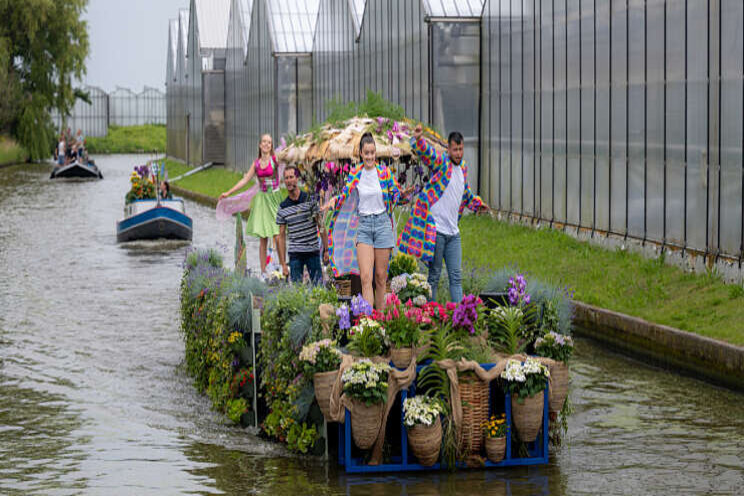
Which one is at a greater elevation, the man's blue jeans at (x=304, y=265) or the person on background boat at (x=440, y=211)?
the person on background boat at (x=440, y=211)

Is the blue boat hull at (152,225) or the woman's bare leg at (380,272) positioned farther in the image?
the blue boat hull at (152,225)

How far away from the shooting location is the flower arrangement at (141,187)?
102 ft

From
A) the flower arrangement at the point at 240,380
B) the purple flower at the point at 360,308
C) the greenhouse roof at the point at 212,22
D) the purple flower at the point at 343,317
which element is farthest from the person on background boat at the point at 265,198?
the greenhouse roof at the point at 212,22

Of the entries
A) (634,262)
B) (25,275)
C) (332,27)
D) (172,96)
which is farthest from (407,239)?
(172,96)

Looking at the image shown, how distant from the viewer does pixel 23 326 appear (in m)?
17.2

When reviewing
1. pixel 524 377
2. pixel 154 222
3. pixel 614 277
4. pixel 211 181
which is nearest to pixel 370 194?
pixel 524 377

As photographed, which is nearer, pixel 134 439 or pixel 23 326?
pixel 134 439

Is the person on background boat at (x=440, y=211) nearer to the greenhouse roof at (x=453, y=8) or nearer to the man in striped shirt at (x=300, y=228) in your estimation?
the man in striped shirt at (x=300, y=228)

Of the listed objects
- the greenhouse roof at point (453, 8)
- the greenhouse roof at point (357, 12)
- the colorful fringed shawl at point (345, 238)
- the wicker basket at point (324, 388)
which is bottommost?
the wicker basket at point (324, 388)

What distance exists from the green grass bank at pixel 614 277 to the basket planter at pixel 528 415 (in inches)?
122

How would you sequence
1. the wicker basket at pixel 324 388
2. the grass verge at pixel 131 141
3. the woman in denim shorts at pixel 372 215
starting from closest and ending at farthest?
1. the wicker basket at pixel 324 388
2. the woman in denim shorts at pixel 372 215
3. the grass verge at pixel 131 141

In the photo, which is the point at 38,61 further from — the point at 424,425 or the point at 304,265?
the point at 424,425

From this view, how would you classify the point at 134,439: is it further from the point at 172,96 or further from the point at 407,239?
the point at 172,96

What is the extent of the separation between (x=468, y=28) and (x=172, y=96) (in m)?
50.6
